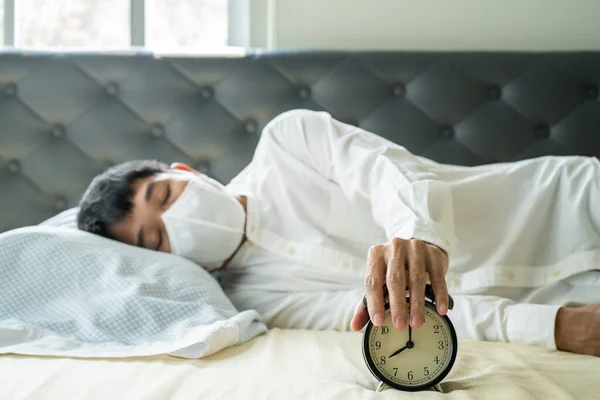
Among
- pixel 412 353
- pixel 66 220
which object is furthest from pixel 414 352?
pixel 66 220

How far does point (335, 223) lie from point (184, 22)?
1.09 metres

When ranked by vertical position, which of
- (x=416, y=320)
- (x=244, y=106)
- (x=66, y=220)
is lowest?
(x=66, y=220)

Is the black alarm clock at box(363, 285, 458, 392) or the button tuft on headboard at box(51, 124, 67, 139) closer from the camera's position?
the black alarm clock at box(363, 285, 458, 392)

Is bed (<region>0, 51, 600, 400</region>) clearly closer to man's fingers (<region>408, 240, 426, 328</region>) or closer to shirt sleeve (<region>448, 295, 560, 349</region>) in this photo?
shirt sleeve (<region>448, 295, 560, 349</region>)

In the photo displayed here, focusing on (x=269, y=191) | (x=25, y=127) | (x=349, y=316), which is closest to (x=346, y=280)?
(x=349, y=316)

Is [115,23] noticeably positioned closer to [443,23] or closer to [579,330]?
[443,23]

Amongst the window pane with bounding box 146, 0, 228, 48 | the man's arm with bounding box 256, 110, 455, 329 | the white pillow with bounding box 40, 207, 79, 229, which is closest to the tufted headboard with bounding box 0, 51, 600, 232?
the white pillow with bounding box 40, 207, 79, 229

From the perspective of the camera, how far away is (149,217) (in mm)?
1482

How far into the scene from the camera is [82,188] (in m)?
1.80

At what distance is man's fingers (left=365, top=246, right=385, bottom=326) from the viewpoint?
83 centimetres

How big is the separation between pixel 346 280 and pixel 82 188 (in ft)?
2.60

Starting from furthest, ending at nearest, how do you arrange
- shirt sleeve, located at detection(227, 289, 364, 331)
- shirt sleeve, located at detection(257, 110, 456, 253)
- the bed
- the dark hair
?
the bed < the dark hair < shirt sleeve, located at detection(227, 289, 364, 331) < shirt sleeve, located at detection(257, 110, 456, 253)

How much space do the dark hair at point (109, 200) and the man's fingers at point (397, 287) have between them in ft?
2.66

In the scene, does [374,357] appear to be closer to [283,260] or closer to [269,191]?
[283,260]
